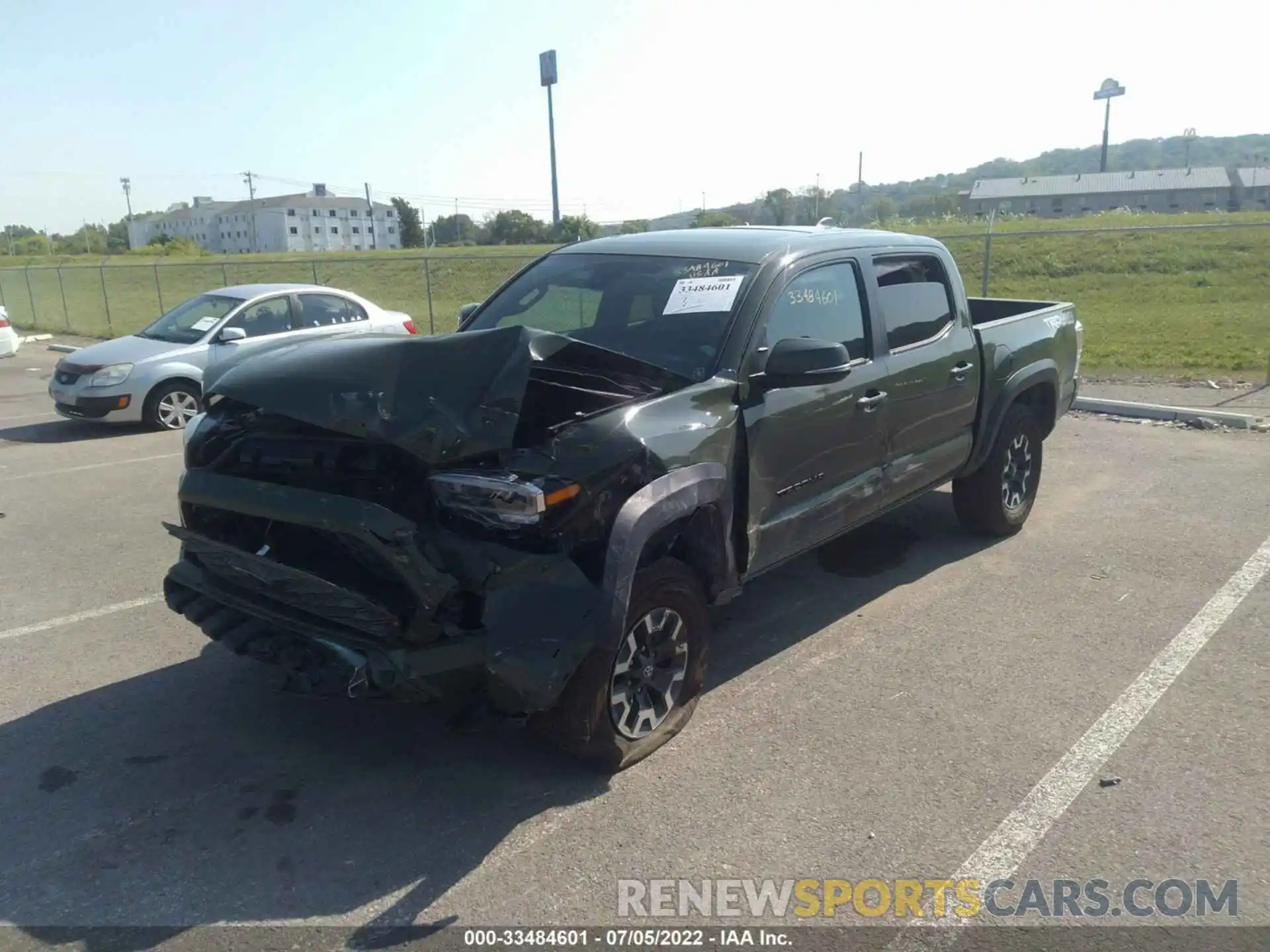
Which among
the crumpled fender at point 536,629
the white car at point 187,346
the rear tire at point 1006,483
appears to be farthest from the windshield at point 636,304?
the white car at point 187,346

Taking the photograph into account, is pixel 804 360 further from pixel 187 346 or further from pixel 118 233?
pixel 118 233

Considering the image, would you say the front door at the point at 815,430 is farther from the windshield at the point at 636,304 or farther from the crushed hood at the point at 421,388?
the crushed hood at the point at 421,388

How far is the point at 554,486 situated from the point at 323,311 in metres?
8.68

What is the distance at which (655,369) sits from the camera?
13.3 ft

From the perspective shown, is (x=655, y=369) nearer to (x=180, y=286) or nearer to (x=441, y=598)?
(x=441, y=598)

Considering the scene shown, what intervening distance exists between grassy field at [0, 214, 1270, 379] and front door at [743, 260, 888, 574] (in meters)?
9.31

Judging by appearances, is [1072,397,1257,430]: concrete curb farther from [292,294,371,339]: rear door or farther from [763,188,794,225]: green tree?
[292,294,371,339]: rear door

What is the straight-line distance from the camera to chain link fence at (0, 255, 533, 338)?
21781 mm

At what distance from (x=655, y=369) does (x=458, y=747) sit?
5.55 ft

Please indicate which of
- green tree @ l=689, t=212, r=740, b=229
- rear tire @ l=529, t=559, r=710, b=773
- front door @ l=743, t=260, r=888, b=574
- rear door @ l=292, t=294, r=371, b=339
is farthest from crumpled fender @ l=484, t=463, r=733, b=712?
rear door @ l=292, t=294, r=371, b=339

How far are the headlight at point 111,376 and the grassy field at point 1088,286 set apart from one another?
609 centimetres

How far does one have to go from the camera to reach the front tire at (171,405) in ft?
34.5

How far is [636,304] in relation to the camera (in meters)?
4.72

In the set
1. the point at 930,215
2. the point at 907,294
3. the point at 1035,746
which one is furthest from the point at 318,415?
the point at 930,215
